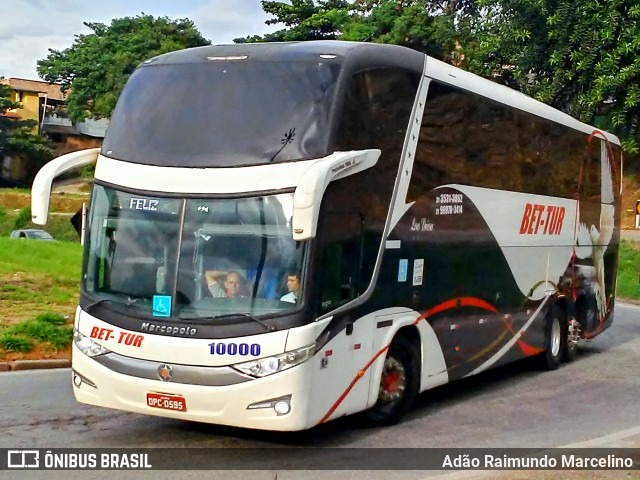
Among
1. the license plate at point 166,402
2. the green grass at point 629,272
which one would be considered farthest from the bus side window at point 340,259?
the green grass at point 629,272

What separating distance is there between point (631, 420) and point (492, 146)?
3655 mm

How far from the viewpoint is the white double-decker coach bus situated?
7.96 m

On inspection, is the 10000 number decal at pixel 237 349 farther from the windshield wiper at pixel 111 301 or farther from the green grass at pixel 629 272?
the green grass at pixel 629 272

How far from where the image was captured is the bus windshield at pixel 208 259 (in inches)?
317

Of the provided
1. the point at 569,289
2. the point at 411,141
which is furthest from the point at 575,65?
the point at 411,141

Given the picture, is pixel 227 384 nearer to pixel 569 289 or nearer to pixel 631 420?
pixel 631 420

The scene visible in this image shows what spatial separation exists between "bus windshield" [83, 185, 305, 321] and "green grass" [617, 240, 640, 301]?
2199 centimetres

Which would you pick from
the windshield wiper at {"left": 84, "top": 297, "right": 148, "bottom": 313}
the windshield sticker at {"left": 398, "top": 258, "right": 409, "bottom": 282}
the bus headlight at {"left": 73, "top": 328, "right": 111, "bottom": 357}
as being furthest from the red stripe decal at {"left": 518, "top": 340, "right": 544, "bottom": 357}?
the bus headlight at {"left": 73, "top": 328, "right": 111, "bottom": 357}

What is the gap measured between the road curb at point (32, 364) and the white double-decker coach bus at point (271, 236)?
465cm

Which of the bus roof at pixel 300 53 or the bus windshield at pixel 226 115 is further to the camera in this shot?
the bus roof at pixel 300 53

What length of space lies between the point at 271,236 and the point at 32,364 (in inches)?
248

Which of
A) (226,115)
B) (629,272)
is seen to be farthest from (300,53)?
(629,272)

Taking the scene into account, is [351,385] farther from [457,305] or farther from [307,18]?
[307,18]

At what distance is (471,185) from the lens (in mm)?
11398
